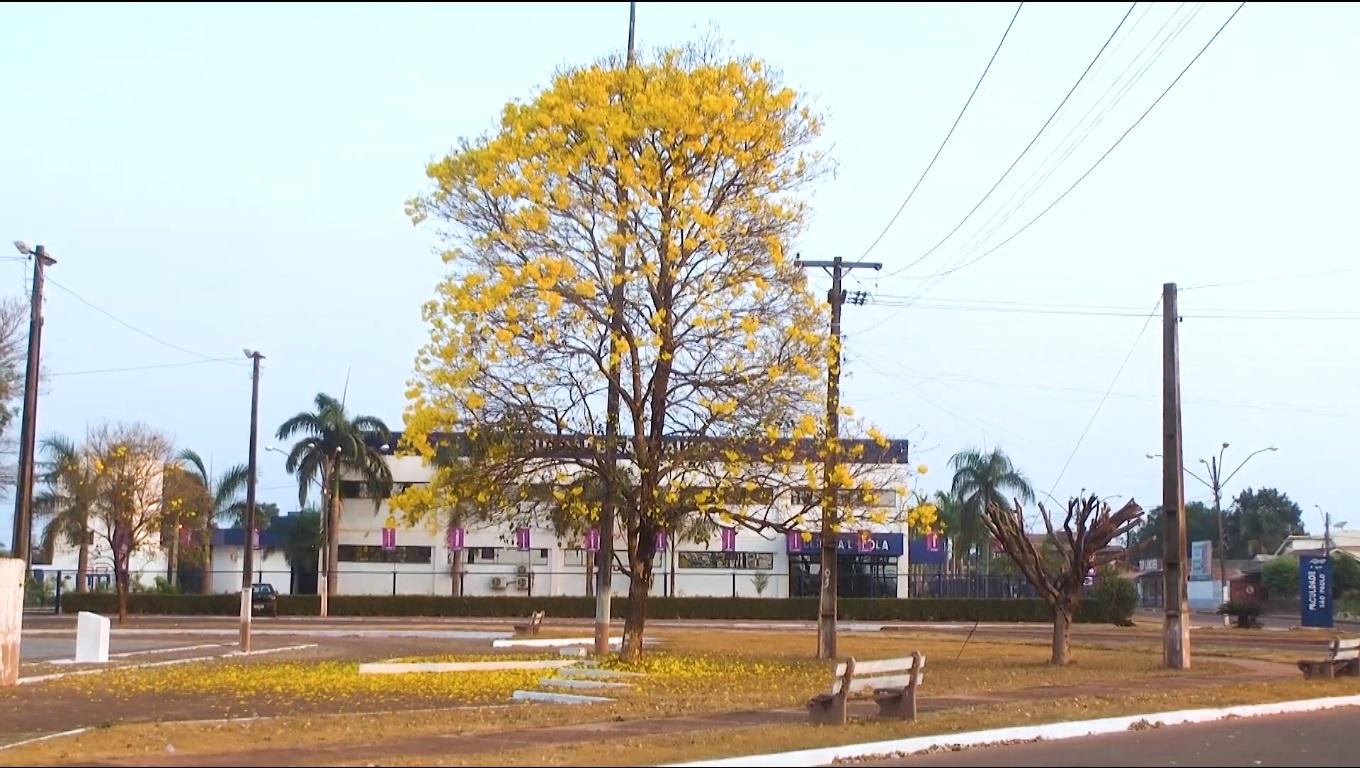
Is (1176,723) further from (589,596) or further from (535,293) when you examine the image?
(589,596)

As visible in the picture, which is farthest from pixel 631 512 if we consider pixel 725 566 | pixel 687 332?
pixel 725 566

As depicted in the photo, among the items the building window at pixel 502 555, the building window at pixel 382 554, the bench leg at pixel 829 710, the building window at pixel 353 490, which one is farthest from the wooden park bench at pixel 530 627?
the building window at pixel 382 554

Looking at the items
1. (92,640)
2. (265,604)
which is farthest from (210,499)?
(92,640)

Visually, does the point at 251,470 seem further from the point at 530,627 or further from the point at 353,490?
the point at 353,490

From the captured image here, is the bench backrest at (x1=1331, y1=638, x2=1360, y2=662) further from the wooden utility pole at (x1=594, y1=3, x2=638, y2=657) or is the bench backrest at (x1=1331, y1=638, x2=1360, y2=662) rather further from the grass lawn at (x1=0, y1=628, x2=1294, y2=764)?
the wooden utility pole at (x1=594, y1=3, x2=638, y2=657)

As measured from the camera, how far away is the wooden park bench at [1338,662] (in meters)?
23.2

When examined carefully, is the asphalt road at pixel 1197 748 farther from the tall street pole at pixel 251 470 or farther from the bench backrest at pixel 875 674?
the tall street pole at pixel 251 470

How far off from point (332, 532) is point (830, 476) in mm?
42346

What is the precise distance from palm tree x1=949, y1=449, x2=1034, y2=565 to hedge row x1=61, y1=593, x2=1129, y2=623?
14.1m

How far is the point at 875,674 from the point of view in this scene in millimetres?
15680

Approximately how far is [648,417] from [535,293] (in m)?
3.14

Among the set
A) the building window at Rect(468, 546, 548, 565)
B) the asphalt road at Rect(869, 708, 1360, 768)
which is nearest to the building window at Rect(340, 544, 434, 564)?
the building window at Rect(468, 546, 548, 565)

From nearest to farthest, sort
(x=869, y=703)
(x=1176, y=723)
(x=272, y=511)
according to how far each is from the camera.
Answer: (x=1176, y=723) → (x=869, y=703) → (x=272, y=511)

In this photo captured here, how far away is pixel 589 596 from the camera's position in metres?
64.0
